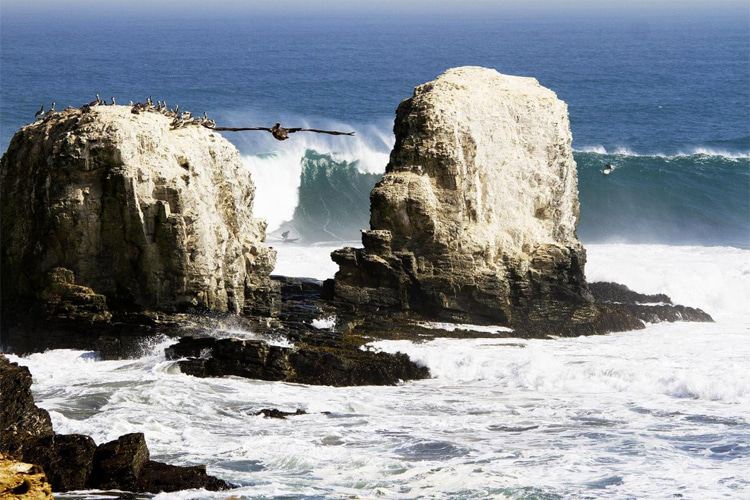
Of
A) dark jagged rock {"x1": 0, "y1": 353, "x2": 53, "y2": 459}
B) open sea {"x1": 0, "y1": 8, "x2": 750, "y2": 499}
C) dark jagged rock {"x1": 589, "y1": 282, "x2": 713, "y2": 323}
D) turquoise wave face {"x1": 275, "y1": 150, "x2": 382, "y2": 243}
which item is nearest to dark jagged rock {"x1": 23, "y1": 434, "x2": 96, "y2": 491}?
dark jagged rock {"x1": 0, "y1": 353, "x2": 53, "y2": 459}

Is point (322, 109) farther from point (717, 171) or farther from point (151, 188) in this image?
point (151, 188)

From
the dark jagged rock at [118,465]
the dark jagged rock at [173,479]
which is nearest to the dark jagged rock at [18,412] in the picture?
the dark jagged rock at [118,465]

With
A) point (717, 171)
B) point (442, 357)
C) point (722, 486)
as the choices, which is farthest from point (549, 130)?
point (717, 171)

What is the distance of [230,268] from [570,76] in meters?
62.6

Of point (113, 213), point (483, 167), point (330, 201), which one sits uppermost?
point (330, 201)

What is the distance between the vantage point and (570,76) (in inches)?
3290

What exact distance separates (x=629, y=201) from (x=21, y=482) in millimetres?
33359

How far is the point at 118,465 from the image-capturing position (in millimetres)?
16047

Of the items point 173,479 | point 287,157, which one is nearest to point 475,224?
point 173,479

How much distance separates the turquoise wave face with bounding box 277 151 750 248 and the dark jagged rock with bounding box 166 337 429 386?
595 inches

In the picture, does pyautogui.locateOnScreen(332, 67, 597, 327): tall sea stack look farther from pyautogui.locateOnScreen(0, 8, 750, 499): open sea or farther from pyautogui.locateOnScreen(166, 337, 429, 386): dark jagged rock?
pyautogui.locateOnScreen(166, 337, 429, 386): dark jagged rock

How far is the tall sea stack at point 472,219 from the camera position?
2484 cm

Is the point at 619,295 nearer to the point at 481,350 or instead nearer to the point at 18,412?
the point at 481,350

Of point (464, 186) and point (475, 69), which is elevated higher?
point (475, 69)
